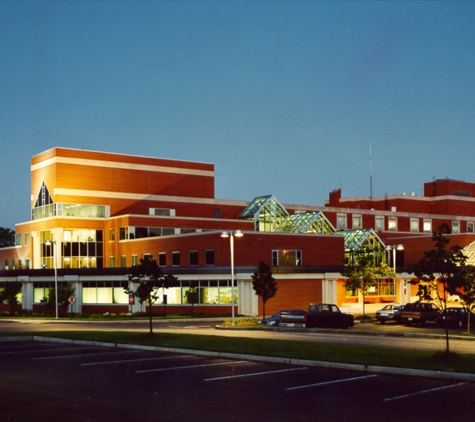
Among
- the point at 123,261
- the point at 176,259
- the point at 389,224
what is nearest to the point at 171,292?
the point at 176,259

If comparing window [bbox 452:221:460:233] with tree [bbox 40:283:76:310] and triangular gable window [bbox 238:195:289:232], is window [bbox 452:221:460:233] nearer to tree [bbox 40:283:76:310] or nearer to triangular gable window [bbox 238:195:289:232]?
triangular gable window [bbox 238:195:289:232]

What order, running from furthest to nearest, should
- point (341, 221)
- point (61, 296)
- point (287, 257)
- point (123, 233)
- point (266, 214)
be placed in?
point (341, 221) → point (266, 214) → point (123, 233) → point (287, 257) → point (61, 296)

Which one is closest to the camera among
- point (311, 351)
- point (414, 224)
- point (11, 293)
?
point (311, 351)

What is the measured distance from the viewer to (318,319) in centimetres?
4278

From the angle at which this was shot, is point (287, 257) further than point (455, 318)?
Yes

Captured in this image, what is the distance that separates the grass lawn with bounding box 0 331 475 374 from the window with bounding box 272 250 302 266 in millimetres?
34993

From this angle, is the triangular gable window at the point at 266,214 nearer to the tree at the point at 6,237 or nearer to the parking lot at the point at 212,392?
the parking lot at the point at 212,392

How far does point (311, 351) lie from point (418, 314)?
23.0m

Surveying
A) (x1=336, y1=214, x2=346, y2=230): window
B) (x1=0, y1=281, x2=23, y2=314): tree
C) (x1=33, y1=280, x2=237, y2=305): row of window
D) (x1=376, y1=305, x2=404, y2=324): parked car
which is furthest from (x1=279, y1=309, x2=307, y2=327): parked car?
(x1=336, y1=214, x2=346, y2=230): window

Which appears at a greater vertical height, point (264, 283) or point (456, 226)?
point (456, 226)

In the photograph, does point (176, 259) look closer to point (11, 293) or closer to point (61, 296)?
point (61, 296)

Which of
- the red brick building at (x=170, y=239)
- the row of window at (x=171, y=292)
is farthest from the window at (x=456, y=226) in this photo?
the row of window at (x=171, y=292)

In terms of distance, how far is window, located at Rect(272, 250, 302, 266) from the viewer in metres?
66.9

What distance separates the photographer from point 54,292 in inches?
2650
